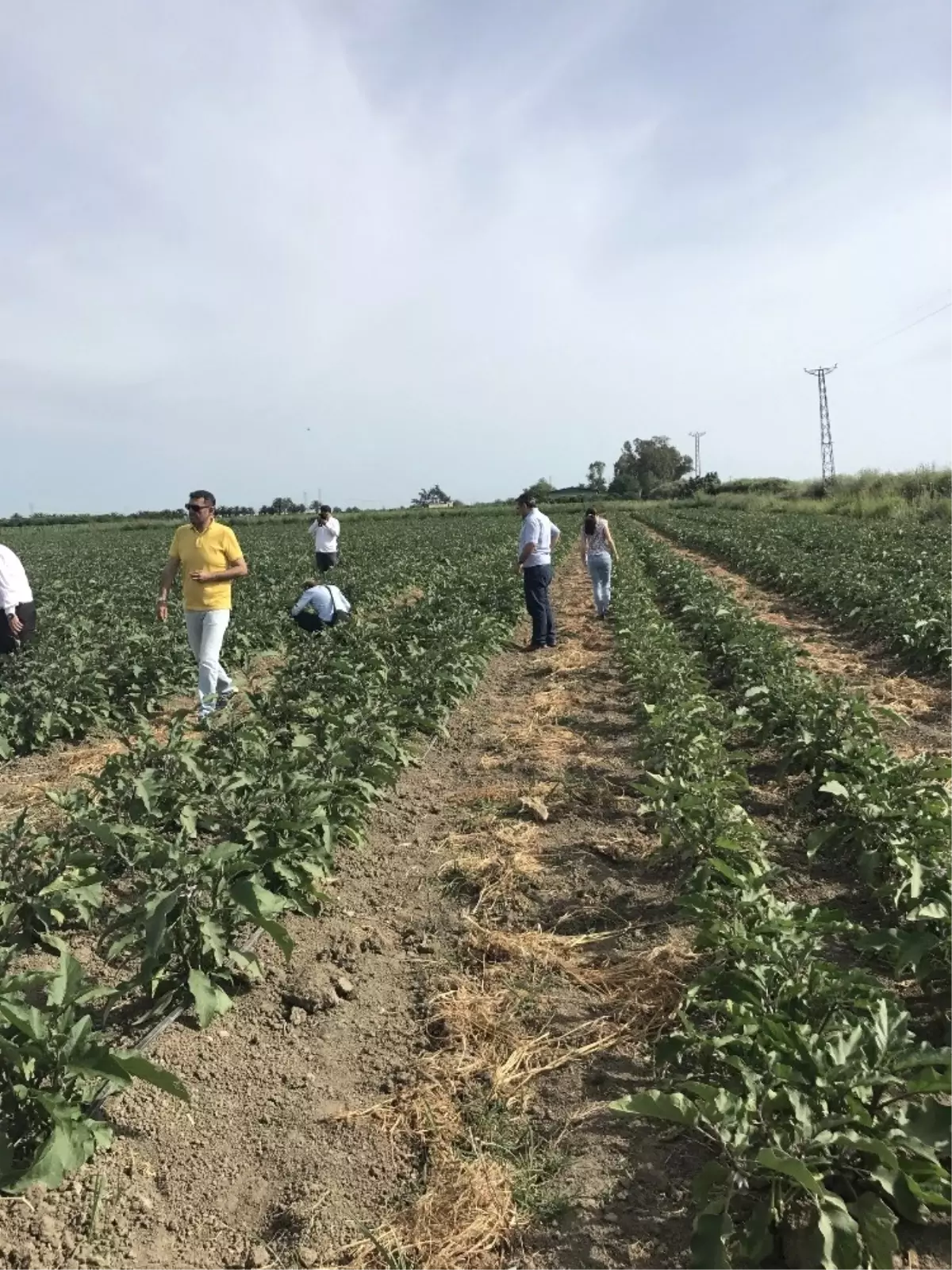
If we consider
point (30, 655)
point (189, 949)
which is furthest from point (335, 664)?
point (189, 949)

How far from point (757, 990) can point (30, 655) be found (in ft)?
24.8

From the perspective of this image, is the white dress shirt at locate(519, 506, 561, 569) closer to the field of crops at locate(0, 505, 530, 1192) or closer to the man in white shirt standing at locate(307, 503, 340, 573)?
the field of crops at locate(0, 505, 530, 1192)

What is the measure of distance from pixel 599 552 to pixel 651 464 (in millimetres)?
102431

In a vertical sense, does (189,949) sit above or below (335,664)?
below

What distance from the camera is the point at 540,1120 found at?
9.00 feet

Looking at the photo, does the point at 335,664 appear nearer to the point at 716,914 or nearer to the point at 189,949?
the point at 189,949

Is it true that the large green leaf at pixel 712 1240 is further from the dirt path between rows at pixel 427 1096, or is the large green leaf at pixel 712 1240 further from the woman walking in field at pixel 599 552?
the woman walking in field at pixel 599 552

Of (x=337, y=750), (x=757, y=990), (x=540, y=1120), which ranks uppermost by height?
(x=337, y=750)

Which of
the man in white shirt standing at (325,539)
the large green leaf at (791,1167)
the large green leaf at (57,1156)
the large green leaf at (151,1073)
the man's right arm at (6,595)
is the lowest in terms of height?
the large green leaf at (791,1167)

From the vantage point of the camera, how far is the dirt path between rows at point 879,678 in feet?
21.5

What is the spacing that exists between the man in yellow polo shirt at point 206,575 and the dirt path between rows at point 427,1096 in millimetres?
2727

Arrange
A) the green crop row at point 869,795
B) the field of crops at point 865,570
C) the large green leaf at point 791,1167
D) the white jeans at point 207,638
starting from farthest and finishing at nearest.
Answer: the field of crops at point 865,570 < the white jeans at point 207,638 < the green crop row at point 869,795 < the large green leaf at point 791,1167

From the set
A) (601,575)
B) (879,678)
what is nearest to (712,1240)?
(879,678)

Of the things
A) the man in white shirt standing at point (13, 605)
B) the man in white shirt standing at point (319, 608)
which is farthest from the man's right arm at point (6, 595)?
the man in white shirt standing at point (319, 608)
